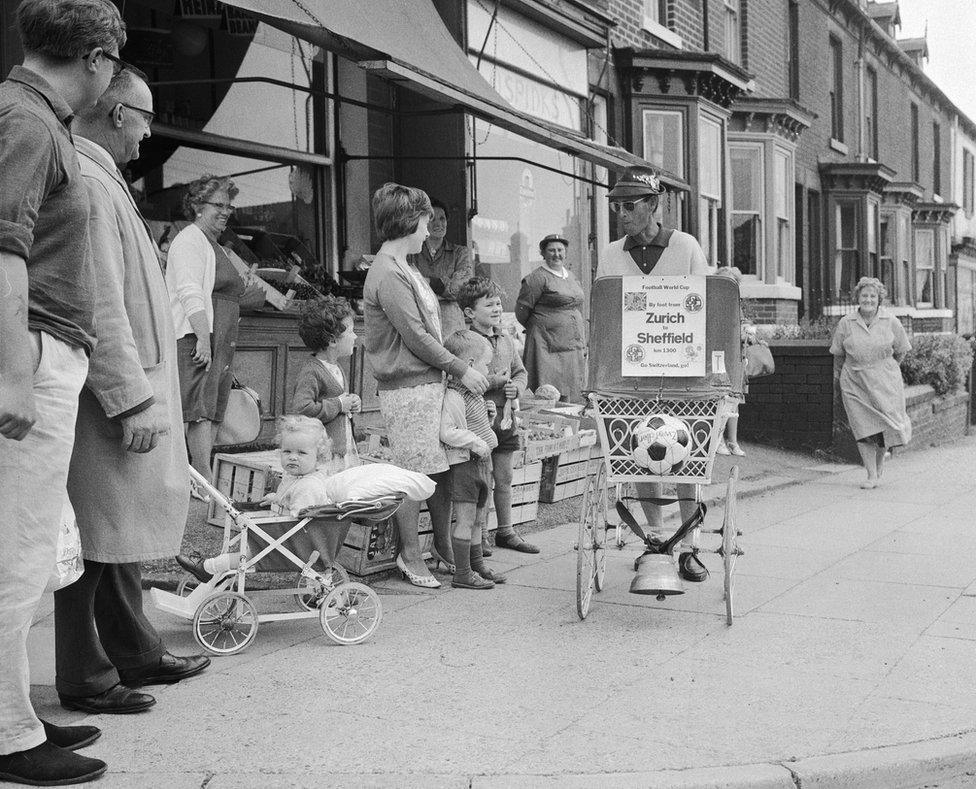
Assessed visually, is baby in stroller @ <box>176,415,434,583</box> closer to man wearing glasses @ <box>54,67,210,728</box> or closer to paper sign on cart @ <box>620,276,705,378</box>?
man wearing glasses @ <box>54,67,210,728</box>

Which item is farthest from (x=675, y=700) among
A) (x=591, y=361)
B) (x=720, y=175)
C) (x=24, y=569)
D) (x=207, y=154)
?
(x=720, y=175)

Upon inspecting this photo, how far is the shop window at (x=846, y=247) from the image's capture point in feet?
82.0

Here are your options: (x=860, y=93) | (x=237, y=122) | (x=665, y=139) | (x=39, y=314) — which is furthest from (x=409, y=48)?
(x=860, y=93)

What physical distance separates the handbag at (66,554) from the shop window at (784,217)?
708 inches

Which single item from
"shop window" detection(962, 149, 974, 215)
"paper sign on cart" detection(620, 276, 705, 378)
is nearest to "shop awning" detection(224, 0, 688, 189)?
"paper sign on cart" detection(620, 276, 705, 378)

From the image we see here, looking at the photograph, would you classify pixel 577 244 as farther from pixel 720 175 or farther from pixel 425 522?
pixel 425 522

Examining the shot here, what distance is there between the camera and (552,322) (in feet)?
33.0

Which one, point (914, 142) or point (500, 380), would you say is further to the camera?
point (914, 142)

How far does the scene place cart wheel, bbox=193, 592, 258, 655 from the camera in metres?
4.97

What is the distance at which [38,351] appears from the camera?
350 cm

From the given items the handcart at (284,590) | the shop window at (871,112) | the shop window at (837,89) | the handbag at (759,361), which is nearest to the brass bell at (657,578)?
the handcart at (284,590)

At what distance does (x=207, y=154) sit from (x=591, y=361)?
527cm

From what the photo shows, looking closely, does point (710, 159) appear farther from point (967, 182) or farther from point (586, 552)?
point (967, 182)

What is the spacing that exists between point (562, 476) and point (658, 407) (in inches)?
133
